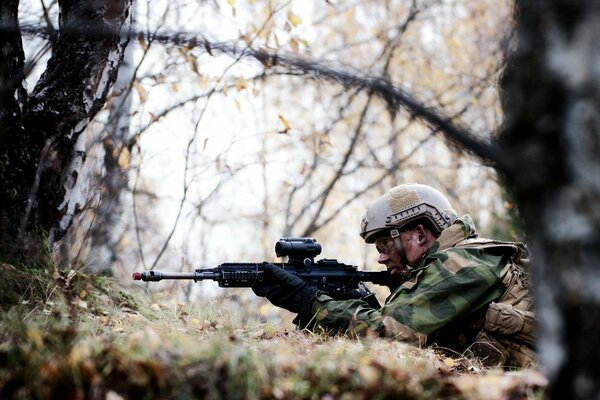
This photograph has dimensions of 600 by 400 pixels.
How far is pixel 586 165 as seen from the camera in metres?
2.02

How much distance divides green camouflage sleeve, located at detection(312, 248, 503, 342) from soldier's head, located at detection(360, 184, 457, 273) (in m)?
0.38

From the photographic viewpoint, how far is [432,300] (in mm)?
4766

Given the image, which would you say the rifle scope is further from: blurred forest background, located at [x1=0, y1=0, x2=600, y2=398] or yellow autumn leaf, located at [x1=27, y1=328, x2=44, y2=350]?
yellow autumn leaf, located at [x1=27, y1=328, x2=44, y2=350]

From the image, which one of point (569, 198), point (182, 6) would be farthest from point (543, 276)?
point (182, 6)

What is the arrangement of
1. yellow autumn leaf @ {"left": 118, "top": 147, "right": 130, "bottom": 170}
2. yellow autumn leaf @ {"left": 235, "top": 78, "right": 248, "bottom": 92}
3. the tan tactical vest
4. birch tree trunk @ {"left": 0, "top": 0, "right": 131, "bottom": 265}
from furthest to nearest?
yellow autumn leaf @ {"left": 235, "top": 78, "right": 248, "bottom": 92} → yellow autumn leaf @ {"left": 118, "top": 147, "right": 130, "bottom": 170} → the tan tactical vest → birch tree trunk @ {"left": 0, "top": 0, "right": 131, "bottom": 265}

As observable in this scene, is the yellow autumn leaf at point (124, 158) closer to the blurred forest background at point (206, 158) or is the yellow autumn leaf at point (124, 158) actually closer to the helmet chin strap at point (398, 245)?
the blurred forest background at point (206, 158)

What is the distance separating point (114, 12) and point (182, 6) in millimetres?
5028

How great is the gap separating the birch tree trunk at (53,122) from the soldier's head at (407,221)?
197cm

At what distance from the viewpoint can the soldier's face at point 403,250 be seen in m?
5.39

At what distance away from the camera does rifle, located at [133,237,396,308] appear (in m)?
5.21

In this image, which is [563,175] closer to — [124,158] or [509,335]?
[509,335]

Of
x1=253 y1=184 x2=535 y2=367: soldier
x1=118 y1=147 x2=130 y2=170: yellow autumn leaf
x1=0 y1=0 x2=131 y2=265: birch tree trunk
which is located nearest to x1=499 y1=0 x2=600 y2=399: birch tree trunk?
x1=253 y1=184 x2=535 y2=367: soldier

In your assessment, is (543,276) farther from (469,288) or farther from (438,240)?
(438,240)

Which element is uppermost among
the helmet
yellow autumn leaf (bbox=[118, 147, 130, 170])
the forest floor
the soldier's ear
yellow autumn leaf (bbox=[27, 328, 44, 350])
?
yellow autumn leaf (bbox=[118, 147, 130, 170])
